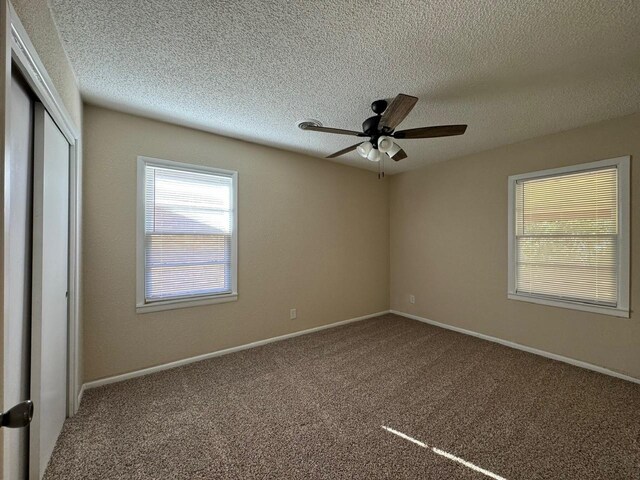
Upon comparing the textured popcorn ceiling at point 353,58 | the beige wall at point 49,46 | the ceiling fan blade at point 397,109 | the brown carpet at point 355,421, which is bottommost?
the brown carpet at point 355,421

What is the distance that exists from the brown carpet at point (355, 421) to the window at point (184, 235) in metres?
0.77

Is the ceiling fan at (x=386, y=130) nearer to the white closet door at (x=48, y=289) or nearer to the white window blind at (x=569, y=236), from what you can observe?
the white closet door at (x=48, y=289)

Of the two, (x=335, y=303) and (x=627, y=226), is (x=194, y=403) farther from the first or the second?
(x=627, y=226)

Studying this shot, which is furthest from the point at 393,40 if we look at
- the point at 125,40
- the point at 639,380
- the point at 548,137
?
the point at 639,380

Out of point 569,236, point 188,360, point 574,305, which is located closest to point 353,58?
point 569,236

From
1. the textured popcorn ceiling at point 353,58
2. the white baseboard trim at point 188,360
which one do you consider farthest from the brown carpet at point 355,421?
the textured popcorn ceiling at point 353,58

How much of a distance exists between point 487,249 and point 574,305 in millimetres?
1057

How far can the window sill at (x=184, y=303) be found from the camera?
273cm

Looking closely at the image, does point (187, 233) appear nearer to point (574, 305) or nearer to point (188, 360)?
point (188, 360)

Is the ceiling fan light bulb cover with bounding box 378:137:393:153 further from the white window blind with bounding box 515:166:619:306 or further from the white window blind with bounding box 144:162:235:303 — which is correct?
the white window blind with bounding box 515:166:619:306

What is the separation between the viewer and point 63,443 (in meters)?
1.81

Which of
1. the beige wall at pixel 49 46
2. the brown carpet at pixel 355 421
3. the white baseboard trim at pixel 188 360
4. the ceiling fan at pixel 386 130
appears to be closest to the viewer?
the beige wall at pixel 49 46

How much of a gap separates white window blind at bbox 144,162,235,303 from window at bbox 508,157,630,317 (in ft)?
11.6

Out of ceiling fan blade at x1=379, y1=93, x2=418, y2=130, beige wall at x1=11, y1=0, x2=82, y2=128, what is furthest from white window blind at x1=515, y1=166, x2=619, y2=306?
beige wall at x1=11, y1=0, x2=82, y2=128
